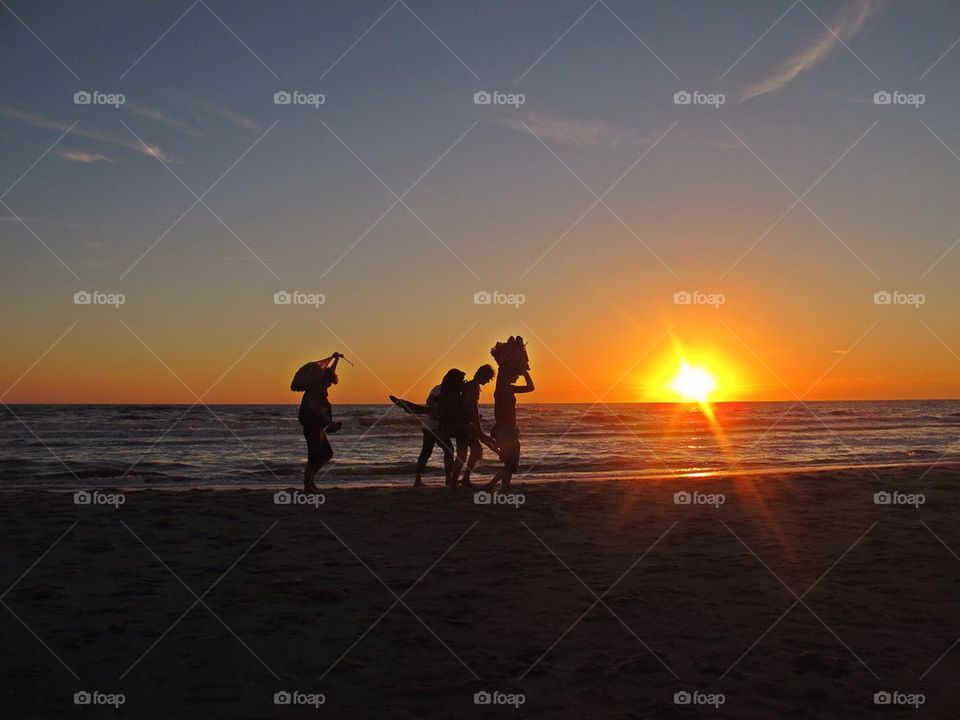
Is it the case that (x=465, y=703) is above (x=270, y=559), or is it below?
below

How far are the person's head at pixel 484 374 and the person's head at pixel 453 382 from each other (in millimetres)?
496

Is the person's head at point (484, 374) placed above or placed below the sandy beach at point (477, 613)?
above

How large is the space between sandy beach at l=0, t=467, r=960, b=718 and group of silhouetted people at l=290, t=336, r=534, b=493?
1612mm

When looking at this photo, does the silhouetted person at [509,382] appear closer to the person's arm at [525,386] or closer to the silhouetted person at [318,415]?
the person's arm at [525,386]

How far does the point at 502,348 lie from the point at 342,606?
21.2 feet

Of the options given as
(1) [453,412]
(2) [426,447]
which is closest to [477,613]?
(1) [453,412]

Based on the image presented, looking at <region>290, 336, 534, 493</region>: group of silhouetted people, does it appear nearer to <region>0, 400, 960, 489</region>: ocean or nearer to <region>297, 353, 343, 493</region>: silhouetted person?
<region>297, 353, 343, 493</region>: silhouetted person

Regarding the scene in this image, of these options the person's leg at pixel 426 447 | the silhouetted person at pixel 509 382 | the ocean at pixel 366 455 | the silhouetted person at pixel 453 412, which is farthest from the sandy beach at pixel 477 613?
the ocean at pixel 366 455

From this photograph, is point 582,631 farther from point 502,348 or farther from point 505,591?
point 502,348

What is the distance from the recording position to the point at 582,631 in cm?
601

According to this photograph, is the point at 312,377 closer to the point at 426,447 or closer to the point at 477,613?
the point at 426,447

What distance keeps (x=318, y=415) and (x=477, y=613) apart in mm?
6734

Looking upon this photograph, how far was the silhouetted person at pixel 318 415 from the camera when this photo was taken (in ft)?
41.3

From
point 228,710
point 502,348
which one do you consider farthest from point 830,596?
point 502,348
